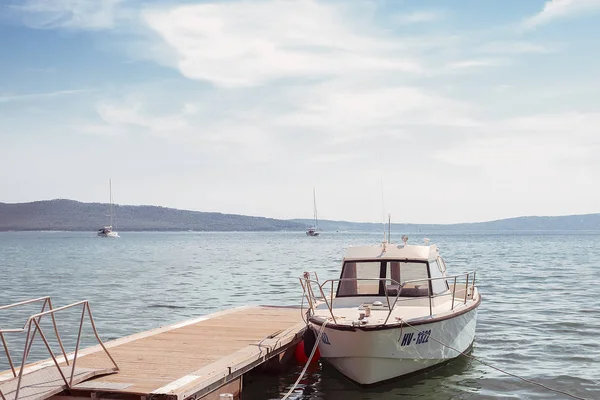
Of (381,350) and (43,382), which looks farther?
(381,350)

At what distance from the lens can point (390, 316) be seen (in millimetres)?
12609

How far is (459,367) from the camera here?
14625 millimetres

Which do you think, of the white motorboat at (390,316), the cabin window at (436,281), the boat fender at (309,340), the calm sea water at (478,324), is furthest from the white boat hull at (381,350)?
the cabin window at (436,281)

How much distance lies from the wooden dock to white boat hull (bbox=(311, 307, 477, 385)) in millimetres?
1172

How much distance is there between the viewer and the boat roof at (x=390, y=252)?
1462 centimetres

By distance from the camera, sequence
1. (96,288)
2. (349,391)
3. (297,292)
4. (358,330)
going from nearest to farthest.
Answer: (358,330), (349,391), (297,292), (96,288)

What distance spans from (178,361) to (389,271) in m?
5.11

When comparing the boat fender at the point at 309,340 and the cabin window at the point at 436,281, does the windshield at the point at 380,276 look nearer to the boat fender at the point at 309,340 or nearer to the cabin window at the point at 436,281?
the cabin window at the point at 436,281

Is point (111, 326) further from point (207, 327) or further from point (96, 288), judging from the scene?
point (96, 288)

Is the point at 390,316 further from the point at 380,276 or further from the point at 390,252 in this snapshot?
the point at 390,252

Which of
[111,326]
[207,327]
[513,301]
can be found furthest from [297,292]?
[207,327]

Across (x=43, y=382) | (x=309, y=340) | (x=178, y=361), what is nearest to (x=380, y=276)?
(x=309, y=340)

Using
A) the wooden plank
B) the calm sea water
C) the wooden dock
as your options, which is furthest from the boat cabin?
the wooden plank

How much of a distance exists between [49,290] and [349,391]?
26189mm
